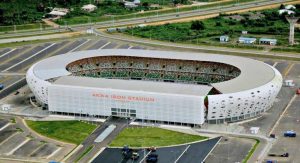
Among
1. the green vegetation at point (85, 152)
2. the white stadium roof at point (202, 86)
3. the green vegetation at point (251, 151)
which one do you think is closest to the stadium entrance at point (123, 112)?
the white stadium roof at point (202, 86)

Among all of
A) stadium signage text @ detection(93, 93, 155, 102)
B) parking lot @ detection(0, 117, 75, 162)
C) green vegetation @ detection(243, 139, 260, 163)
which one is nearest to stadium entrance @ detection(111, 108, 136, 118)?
stadium signage text @ detection(93, 93, 155, 102)

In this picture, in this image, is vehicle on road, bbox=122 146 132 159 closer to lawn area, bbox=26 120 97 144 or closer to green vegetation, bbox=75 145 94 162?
green vegetation, bbox=75 145 94 162

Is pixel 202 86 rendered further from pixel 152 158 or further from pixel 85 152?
pixel 85 152

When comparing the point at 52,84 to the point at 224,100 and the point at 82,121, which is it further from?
the point at 224,100

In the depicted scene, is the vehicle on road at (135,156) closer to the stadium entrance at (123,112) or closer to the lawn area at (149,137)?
the lawn area at (149,137)

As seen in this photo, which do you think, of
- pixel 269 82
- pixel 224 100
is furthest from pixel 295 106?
pixel 224 100

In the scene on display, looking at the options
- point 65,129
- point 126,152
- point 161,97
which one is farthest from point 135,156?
point 65,129

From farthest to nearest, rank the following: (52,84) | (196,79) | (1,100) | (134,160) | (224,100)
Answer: (196,79) → (1,100) → (52,84) → (224,100) → (134,160)
